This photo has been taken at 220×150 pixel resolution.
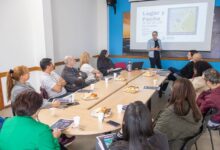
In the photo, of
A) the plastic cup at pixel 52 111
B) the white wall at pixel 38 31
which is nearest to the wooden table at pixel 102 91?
the plastic cup at pixel 52 111

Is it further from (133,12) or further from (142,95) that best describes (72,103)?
(133,12)

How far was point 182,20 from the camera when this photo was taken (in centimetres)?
612

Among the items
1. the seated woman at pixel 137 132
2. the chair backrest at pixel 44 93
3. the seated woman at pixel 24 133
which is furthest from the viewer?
the chair backrest at pixel 44 93

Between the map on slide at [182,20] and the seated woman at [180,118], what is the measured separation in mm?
4770

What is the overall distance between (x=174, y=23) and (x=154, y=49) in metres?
1.05

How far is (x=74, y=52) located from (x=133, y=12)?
2.39m

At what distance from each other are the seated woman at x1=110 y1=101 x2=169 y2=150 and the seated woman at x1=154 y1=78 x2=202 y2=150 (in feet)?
2.10

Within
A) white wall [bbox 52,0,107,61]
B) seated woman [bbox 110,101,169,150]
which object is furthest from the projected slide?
seated woman [bbox 110,101,169,150]

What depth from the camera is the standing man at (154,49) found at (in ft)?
20.2

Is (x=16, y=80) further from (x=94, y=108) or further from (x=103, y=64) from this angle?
(x=103, y=64)

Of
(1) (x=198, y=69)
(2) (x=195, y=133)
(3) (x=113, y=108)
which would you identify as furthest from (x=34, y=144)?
(1) (x=198, y=69)

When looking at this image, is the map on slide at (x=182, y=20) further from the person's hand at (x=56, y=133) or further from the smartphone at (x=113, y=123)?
the person's hand at (x=56, y=133)

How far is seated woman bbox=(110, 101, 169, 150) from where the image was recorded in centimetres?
113

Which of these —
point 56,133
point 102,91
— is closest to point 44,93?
point 102,91
